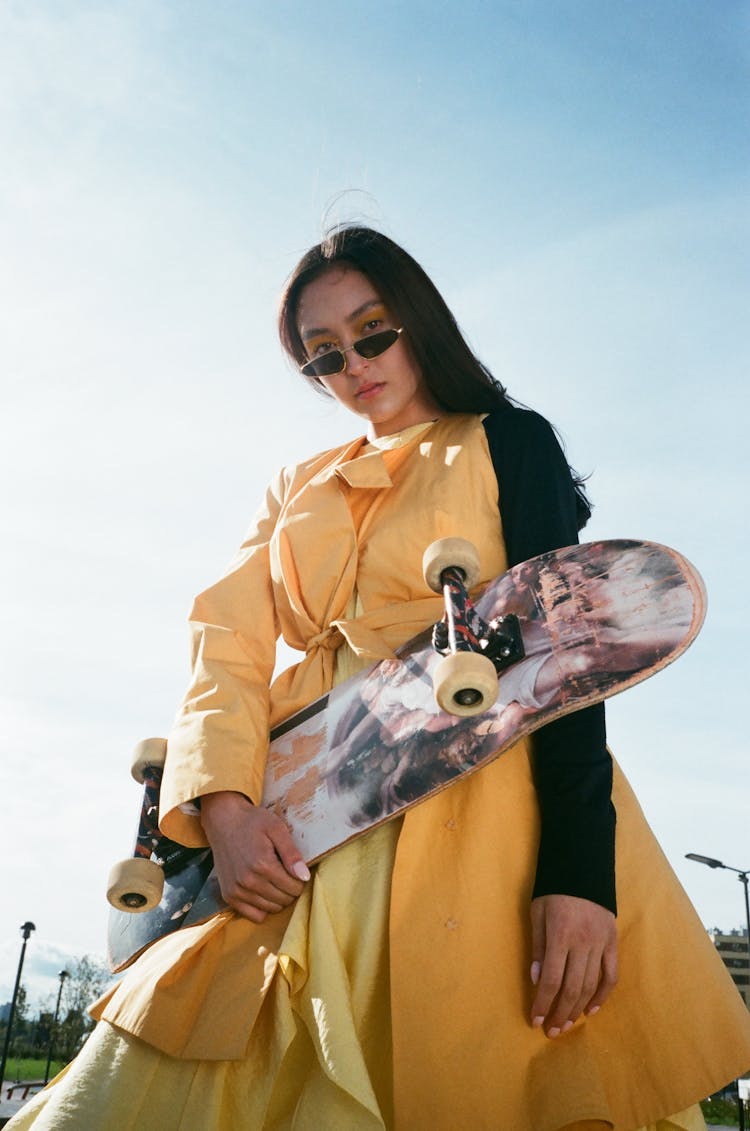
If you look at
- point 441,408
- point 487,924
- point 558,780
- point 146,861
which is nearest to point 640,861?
point 558,780

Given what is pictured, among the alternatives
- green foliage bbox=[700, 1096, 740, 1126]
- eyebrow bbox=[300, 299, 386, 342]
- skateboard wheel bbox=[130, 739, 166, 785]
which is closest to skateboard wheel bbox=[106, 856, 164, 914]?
skateboard wheel bbox=[130, 739, 166, 785]

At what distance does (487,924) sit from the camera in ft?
6.02

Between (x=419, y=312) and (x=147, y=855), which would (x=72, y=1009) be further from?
(x=419, y=312)

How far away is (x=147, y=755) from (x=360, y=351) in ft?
4.29

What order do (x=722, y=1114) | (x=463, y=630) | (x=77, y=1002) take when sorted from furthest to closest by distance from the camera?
(x=77, y=1002)
(x=722, y=1114)
(x=463, y=630)

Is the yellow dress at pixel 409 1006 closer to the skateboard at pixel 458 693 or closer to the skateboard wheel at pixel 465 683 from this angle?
the skateboard at pixel 458 693

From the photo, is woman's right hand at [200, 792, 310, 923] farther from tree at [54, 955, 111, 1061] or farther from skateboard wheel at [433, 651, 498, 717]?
tree at [54, 955, 111, 1061]

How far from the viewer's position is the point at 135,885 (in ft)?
6.98

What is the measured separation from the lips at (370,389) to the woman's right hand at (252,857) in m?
1.27

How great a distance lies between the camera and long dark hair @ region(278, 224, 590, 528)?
2.84 metres

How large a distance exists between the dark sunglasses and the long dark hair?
0.11 m

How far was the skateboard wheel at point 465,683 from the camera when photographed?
63.4 inches

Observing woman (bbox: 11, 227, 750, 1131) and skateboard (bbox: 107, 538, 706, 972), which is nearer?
woman (bbox: 11, 227, 750, 1131)

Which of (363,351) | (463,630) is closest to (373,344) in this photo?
(363,351)
